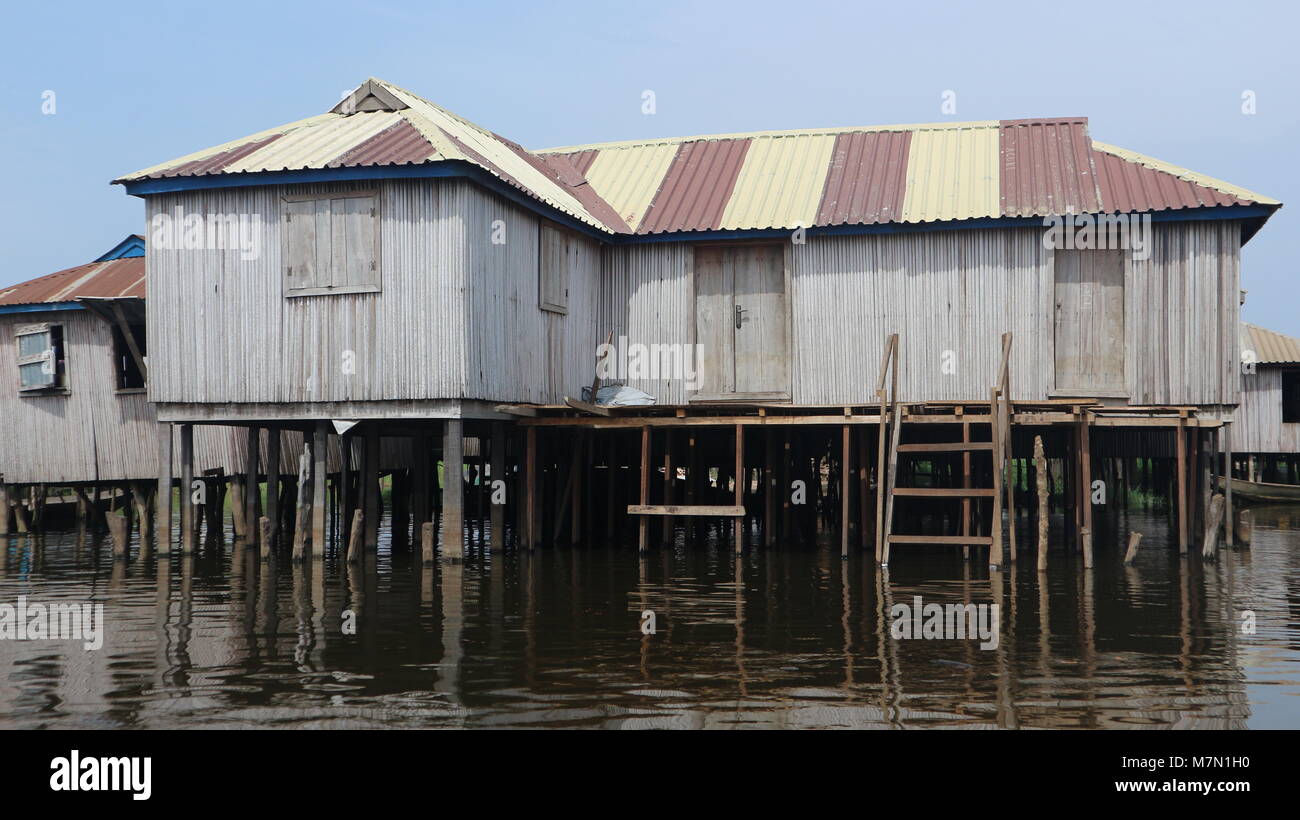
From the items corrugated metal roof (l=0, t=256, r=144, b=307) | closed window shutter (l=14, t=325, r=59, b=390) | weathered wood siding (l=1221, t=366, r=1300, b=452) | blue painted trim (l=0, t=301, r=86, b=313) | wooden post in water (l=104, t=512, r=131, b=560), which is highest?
corrugated metal roof (l=0, t=256, r=144, b=307)

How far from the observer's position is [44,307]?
2600 centimetres

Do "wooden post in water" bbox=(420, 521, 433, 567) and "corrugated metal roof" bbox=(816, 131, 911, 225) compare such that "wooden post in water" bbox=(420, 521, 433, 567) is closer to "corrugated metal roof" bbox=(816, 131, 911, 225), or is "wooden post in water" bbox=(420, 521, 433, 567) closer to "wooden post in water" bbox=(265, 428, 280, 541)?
"wooden post in water" bbox=(265, 428, 280, 541)

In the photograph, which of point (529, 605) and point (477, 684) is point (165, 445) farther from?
point (477, 684)

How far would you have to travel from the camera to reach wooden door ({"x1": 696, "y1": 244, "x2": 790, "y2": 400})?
22.5 m

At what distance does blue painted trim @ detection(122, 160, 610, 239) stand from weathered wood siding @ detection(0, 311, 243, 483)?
661cm

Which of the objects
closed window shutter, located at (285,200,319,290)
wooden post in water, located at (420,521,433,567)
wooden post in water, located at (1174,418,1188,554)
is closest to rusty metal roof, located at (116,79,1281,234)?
closed window shutter, located at (285,200,319,290)

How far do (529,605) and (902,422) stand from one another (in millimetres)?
7539

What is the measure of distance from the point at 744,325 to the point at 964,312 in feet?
12.3

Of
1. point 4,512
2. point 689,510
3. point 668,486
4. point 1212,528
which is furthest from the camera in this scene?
point 4,512

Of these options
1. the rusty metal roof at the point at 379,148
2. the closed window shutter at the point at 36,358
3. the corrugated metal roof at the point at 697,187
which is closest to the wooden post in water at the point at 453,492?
the rusty metal roof at the point at 379,148

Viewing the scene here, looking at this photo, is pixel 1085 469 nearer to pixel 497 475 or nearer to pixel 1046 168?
pixel 1046 168

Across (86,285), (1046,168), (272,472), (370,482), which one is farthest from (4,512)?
(1046,168)

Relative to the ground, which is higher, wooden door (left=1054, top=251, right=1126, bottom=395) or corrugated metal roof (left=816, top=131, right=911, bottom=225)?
corrugated metal roof (left=816, top=131, right=911, bottom=225)
